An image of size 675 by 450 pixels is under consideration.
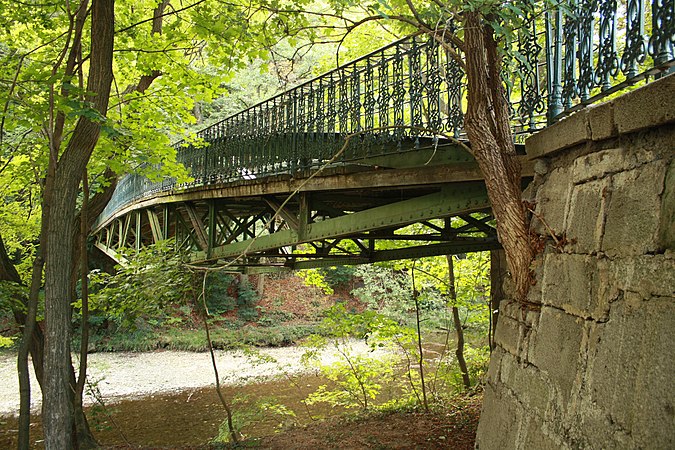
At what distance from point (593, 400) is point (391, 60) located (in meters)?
3.74

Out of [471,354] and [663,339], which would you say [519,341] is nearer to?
[663,339]

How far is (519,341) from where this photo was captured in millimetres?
3127

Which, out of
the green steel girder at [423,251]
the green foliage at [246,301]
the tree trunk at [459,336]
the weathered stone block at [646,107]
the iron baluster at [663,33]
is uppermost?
the iron baluster at [663,33]

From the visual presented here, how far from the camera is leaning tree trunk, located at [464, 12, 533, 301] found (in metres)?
3.21

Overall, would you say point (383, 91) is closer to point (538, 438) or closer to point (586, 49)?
point (586, 49)

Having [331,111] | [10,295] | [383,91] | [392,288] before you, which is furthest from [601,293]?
[392,288]

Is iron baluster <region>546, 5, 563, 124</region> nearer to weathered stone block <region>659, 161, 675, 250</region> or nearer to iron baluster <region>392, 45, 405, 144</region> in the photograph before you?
weathered stone block <region>659, 161, 675, 250</region>

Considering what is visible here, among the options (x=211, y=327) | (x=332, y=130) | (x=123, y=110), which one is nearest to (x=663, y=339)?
(x=332, y=130)

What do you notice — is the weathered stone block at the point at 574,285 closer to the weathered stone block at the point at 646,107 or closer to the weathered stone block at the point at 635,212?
the weathered stone block at the point at 635,212

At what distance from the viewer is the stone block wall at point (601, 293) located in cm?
184

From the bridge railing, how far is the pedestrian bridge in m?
0.01

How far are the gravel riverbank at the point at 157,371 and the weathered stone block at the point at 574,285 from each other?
9.71 meters

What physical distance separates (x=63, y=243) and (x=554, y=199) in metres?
5.04

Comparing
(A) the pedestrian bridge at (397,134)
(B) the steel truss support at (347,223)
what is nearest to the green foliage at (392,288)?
(B) the steel truss support at (347,223)
